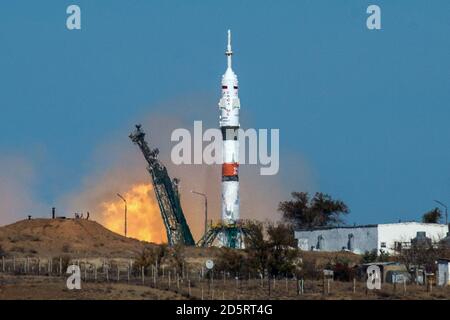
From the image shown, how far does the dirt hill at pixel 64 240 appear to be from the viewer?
129m

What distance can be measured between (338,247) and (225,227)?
36.3 ft

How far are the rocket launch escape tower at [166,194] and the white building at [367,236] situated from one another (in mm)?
14565

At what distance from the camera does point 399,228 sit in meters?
138

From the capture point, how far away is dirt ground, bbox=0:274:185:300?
8112 centimetres

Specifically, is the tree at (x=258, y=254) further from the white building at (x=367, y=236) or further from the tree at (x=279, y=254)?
the white building at (x=367, y=236)

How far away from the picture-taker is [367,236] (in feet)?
457

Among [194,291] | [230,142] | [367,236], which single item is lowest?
[194,291]

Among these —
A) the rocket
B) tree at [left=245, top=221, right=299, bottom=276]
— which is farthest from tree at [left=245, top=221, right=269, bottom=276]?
the rocket

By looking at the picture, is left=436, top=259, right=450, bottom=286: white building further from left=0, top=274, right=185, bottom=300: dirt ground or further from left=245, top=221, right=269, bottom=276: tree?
left=0, top=274, right=185, bottom=300: dirt ground

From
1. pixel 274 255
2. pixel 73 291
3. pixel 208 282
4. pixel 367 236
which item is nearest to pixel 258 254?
pixel 274 255

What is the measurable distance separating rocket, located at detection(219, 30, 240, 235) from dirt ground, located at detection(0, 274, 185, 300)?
52.9m

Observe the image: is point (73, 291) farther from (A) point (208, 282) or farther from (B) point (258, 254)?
(B) point (258, 254)

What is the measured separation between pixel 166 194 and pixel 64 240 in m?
10.6

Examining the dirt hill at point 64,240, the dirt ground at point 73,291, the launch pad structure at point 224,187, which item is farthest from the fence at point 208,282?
the launch pad structure at point 224,187
